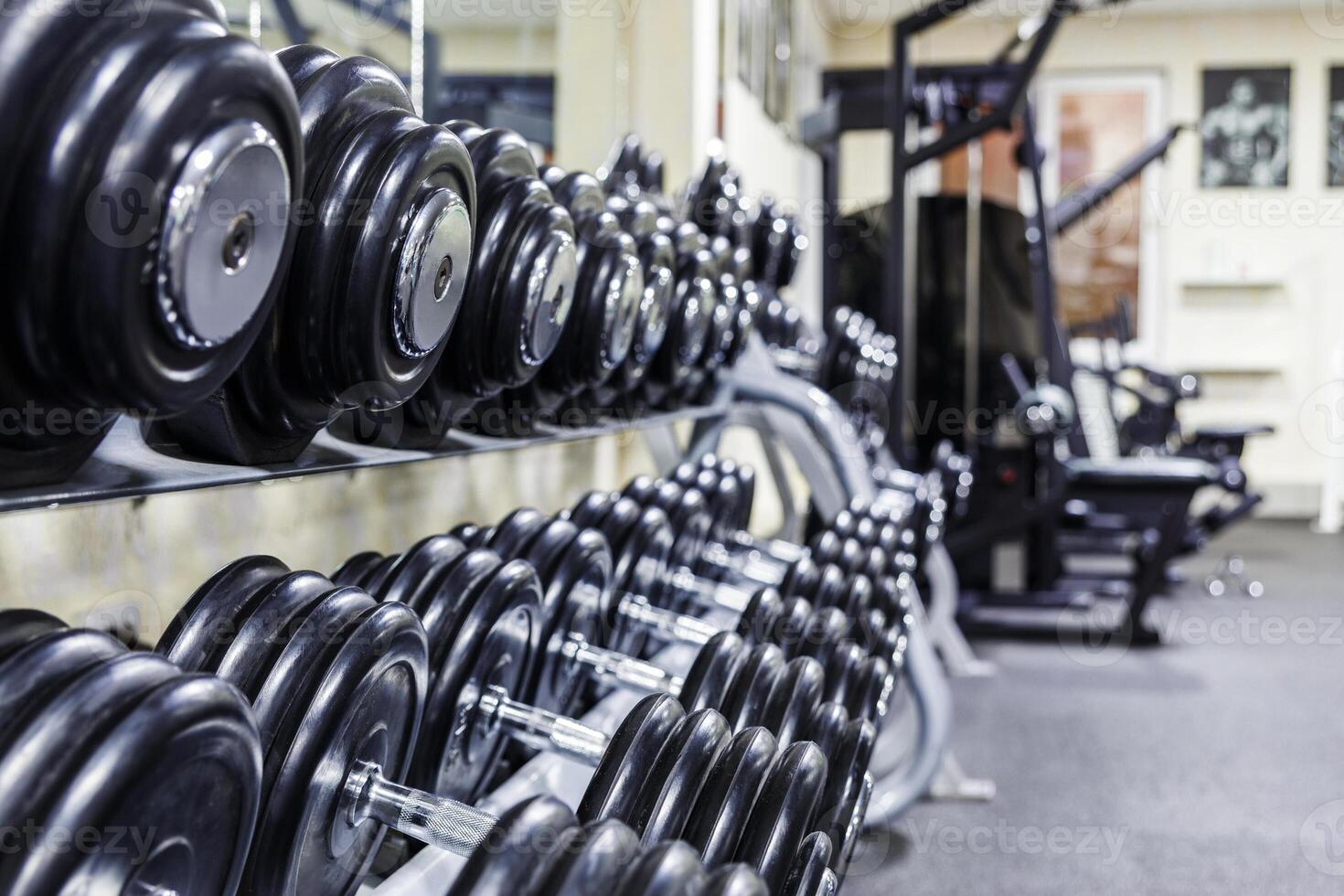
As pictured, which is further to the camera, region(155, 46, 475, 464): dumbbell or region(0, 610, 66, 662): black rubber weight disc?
region(155, 46, 475, 464): dumbbell

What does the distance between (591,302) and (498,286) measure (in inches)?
9.3

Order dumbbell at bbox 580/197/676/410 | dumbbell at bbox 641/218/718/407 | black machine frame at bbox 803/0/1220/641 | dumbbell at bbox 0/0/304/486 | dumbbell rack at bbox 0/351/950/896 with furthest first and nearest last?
black machine frame at bbox 803/0/1220/641 < dumbbell at bbox 641/218/718/407 < dumbbell at bbox 580/197/676/410 < dumbbell rack at bbox 0/351/950/896 < dumbbell at bbox 0/0/304/486

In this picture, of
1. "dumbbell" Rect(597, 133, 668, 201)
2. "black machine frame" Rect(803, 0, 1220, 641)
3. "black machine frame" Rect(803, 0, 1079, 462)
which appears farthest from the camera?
"black machine frame" Rect(803, 0, 1220, 641)

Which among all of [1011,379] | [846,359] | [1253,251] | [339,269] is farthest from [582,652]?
[1253,251]

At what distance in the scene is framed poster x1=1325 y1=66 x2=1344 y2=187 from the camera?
6109 mm

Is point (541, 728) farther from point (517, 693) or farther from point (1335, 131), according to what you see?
point (1335, 131)

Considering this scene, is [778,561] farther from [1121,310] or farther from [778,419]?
[1121,310]

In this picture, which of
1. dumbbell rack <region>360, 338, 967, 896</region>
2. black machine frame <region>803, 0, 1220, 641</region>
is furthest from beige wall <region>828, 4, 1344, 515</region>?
dumbbell rack <region>360, 338, 967, 896</region>

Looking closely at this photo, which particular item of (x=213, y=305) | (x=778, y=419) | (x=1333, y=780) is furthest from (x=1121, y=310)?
(x=213, y=305)

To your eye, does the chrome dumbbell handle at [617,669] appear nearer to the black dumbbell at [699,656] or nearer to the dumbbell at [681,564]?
the black dumbbell at [699,656]

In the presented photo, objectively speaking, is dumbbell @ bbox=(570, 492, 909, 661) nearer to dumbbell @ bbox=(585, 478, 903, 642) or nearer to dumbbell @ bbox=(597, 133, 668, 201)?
dumbbell @ bbox=(585, 478, 903, 642)

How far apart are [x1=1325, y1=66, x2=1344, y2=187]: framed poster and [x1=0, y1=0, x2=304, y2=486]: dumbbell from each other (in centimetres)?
697

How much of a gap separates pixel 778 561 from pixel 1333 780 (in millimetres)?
1383

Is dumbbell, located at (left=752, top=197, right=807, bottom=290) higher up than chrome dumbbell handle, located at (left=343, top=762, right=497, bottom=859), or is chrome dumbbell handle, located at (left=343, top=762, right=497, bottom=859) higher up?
dumbbell, located at (left=752, top=197, right=807, bottom=290)
